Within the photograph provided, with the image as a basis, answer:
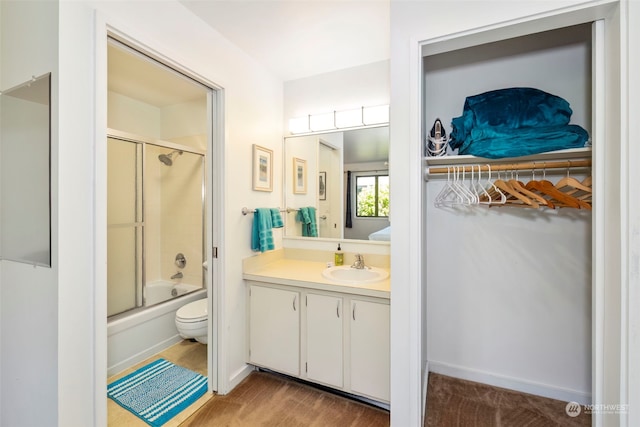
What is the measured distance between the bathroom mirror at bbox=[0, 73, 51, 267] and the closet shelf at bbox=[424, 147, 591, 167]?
1.82 metres

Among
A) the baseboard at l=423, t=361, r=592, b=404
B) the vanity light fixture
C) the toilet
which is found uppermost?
the vanity light fixture

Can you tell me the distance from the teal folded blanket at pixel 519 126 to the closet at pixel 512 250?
102 millimetres

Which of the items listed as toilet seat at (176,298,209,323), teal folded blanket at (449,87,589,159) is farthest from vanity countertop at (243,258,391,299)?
teal folded blanket at (449,87,589,159)

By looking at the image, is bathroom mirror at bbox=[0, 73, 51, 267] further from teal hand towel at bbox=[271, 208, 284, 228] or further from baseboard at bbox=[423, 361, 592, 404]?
baseboard at bbox=[423, 361, 592, 404]

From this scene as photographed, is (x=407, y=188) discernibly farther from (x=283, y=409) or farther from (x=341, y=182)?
(x=283, y=409)

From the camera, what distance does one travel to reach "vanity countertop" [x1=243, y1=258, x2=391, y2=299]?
68.7 inches

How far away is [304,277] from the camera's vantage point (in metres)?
2.01

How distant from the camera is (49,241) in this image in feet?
3.94

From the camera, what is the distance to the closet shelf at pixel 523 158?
1.44 meters

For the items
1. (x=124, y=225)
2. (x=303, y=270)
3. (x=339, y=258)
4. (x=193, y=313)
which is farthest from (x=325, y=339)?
(x=124, y=225)

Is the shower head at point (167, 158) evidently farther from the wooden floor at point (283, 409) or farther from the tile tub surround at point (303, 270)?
the wooden floor at point (283, 409)
